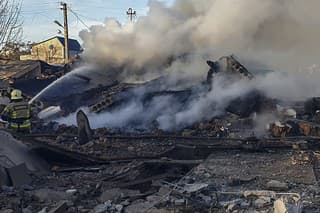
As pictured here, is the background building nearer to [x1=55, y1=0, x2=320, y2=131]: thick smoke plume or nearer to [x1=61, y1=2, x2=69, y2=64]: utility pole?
[x1=61, y1=2, x2=69, y2=64]: utility pole

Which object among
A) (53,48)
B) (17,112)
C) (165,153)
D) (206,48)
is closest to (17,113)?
(17,112)

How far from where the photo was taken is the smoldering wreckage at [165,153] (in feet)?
18.3

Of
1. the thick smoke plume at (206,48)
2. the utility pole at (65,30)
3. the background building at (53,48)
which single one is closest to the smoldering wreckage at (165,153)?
the thick smoke plume at (206,48)

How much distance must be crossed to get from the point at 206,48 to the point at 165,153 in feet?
25.3

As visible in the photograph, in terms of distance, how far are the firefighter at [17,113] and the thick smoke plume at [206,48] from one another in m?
3.46

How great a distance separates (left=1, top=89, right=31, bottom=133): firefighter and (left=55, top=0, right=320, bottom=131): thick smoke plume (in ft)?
11.3

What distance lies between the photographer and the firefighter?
917 centimetres

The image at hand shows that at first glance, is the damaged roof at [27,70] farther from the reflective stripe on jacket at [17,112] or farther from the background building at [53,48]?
the background building at [53,48]

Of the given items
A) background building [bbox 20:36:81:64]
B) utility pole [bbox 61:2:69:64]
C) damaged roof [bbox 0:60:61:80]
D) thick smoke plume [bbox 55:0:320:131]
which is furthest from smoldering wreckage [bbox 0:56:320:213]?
background building [bbox 20:36:81:64]

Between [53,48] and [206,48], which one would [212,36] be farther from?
[53,48]

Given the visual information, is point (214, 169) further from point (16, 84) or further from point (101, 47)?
point (16, 84)

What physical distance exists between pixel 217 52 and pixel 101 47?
4.53m

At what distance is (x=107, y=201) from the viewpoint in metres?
5.67

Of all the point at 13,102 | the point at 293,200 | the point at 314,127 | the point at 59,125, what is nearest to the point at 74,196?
the point at 293,200
